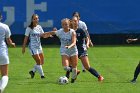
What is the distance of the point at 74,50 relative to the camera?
16.4 meters

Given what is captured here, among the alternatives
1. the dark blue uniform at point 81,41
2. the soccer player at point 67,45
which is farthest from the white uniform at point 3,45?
the dark blue uniform at point 81,41

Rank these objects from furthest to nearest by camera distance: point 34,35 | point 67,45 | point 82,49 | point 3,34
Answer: point 34,35 < point 82,49 < point 67,45 < point 3,34

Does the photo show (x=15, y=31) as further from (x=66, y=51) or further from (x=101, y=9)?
(x=66, y=51)

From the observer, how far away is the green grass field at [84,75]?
15.4 metres

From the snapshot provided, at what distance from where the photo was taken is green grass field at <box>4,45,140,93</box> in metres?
15.4

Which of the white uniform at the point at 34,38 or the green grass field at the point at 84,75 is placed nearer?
the green grass field at the point at 84,75

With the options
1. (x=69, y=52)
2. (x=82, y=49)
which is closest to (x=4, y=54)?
(x=69, y=52)

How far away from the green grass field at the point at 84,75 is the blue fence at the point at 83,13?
5.12 m

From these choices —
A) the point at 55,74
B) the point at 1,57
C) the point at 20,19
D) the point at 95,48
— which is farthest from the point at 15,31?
the point at 1,57

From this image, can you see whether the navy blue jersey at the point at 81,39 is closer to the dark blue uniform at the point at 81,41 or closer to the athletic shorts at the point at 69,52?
the dark blue uniform at the point at 81,41

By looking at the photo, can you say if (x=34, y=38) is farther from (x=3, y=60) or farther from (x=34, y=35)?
(x=3, y=60)

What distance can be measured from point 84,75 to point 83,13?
1727cm

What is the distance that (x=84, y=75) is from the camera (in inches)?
762

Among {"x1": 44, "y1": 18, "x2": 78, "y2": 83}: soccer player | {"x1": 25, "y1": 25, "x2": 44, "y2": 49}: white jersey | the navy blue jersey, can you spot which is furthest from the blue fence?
{"x1": 44, "y1": 18, "x2": 78, "y2": 83}: soccer player
